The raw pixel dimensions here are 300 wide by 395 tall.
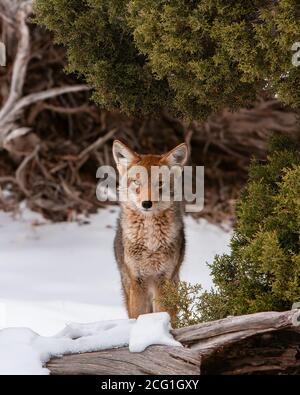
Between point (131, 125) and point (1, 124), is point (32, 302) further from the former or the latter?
point (131, 125)

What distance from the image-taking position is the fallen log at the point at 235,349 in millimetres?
5938

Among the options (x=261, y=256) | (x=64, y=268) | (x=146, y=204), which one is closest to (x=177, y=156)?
(x=146, y=204)

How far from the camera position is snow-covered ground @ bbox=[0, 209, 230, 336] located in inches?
402

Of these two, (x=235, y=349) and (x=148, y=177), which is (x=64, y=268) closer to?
(x=148, y=177)

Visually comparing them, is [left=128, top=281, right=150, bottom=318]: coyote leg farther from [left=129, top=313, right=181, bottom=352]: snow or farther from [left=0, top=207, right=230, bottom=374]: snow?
[left=129, top=313, right=181, bottom=352]: snow

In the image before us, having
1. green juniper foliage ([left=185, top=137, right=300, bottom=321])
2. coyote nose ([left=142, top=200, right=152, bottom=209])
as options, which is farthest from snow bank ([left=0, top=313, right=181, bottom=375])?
coyote nose ([left=142, top=200, right=152, bottom=209])

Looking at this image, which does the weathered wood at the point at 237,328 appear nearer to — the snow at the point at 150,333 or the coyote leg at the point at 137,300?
the snow at the point at 150,333

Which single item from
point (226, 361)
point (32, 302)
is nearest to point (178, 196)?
point (226, 361)

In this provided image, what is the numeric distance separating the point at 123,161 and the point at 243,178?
8.76 metres

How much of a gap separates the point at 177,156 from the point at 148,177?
375 mm

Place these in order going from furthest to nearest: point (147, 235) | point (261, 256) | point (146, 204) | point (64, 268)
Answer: point (64, 268)
point (147, 235)
point (146, 204)
point (261, 256)

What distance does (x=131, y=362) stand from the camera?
626cm

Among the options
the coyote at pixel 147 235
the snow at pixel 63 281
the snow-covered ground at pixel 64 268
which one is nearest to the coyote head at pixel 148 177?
the coyote at pixel 147 235
